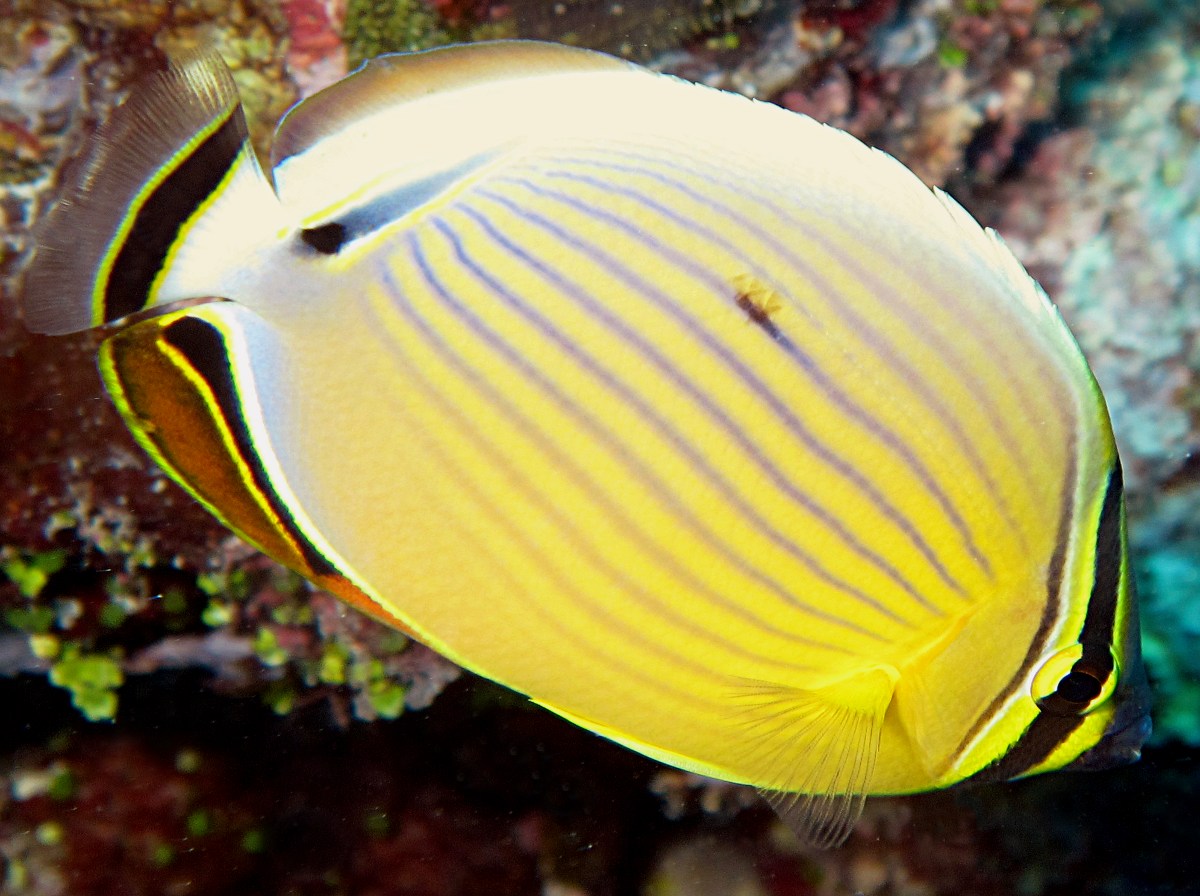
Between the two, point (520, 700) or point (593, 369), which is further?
point (520, 700)

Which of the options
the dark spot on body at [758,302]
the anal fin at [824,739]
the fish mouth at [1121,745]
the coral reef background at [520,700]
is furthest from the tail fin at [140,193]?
the fish mouth at [1121,745]

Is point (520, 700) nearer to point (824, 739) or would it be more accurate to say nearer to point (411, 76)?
point (824, 739)

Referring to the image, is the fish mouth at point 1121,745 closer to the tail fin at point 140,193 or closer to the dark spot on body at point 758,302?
the dark spot on body at point 758,302

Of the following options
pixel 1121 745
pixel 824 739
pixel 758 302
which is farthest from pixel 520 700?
pixel 758 302

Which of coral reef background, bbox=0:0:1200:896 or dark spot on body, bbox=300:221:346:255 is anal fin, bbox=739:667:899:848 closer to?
dark spot on body, bbox=300:221:346:255

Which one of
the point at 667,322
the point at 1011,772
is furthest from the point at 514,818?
the point at 667,322

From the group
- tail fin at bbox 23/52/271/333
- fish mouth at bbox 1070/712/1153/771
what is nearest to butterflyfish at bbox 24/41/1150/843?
tail fin at bbox 23/52/271/333

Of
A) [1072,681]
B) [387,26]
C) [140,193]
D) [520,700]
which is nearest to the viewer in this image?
[140,193]
